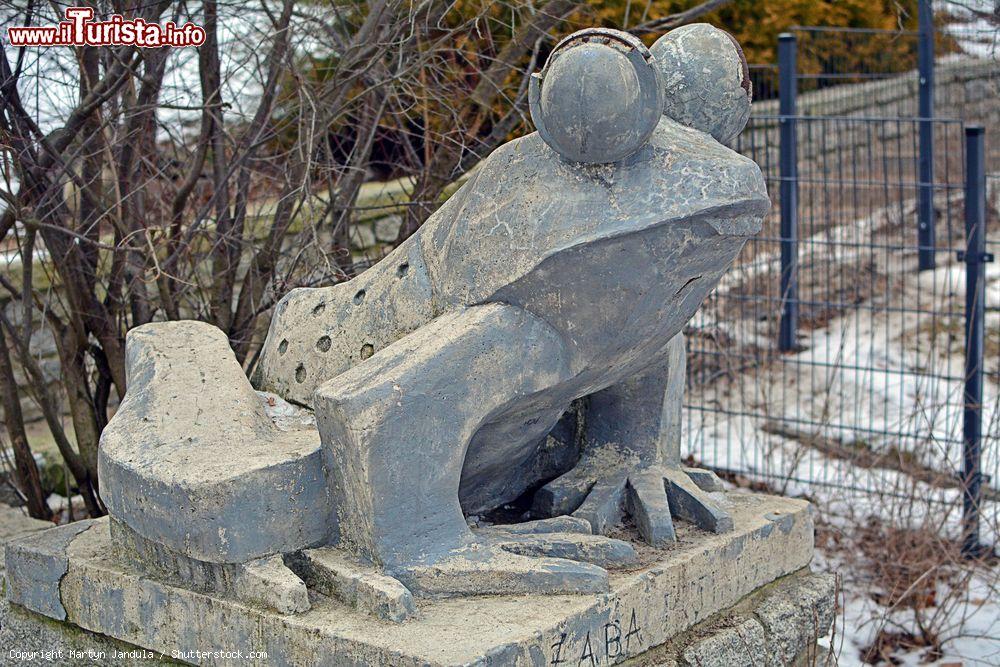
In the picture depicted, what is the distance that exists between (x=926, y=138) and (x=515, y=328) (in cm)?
662

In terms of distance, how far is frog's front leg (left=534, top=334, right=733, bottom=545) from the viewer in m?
2.62

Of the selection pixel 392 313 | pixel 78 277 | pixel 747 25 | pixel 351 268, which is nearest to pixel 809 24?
pixel 747 25

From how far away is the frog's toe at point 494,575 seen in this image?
223 cm

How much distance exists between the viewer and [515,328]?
225 centimetres

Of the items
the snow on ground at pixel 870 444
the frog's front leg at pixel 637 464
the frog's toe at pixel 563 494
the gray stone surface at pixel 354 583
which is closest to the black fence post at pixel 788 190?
the snow on ground at pixel 870 444

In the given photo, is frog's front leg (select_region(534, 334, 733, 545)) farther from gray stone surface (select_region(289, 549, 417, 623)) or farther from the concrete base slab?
gray stone surface (select_region(289, 549, 417, 623))

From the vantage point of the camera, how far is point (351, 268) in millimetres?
4121

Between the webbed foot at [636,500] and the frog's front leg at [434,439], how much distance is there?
30cm

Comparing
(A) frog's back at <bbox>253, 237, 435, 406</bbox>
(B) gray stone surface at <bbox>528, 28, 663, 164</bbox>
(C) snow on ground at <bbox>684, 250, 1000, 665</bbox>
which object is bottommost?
(C) snow on ground at <bbox>684, 250, 1000, 665</bbox>

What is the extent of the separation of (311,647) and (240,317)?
1960 millimetres

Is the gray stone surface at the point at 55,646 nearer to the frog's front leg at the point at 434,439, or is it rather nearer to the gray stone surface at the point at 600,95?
the frog's front leg at the point at 434,439

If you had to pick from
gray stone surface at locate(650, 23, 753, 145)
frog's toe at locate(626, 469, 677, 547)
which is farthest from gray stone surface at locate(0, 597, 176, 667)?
gray stone surface at locate(650, 23, 753, 145)

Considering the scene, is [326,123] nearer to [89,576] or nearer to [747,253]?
[89,576]
